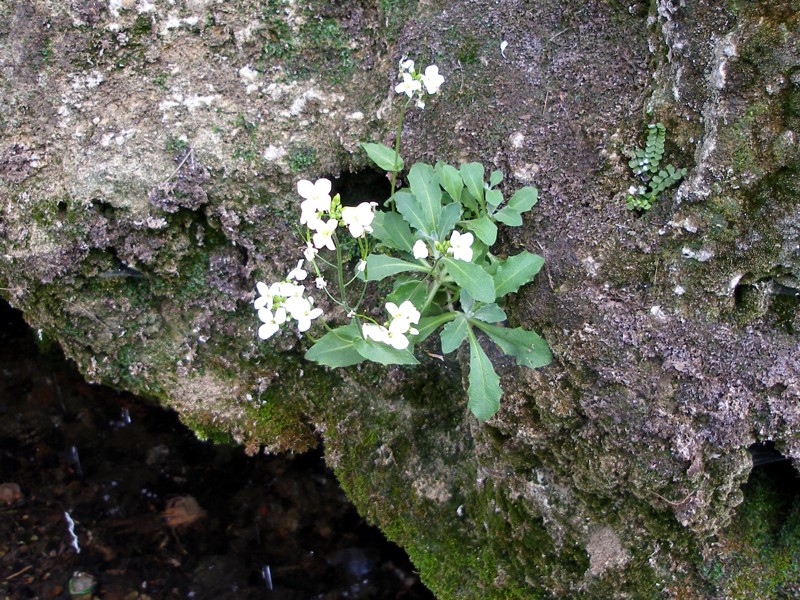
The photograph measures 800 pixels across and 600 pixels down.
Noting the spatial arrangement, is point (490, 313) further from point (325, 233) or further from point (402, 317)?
point (325, 233)

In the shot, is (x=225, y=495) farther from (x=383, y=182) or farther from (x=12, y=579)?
(x=383, y=182)

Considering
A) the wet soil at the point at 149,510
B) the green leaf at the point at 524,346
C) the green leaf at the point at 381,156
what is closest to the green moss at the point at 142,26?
the green leaf at the point at 381,156

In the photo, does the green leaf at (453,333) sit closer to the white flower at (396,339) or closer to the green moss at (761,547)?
the white flower at (396,339)

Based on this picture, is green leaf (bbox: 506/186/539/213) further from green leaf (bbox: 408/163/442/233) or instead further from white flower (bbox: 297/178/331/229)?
white flower (bbox: 297/178/331/229)

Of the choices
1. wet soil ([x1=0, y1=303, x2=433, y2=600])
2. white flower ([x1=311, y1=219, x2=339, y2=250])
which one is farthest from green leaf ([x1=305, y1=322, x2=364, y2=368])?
wet soil ([x1=0, y1=303, x2=433, y2=600])

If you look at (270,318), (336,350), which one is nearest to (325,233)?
(270,318)
